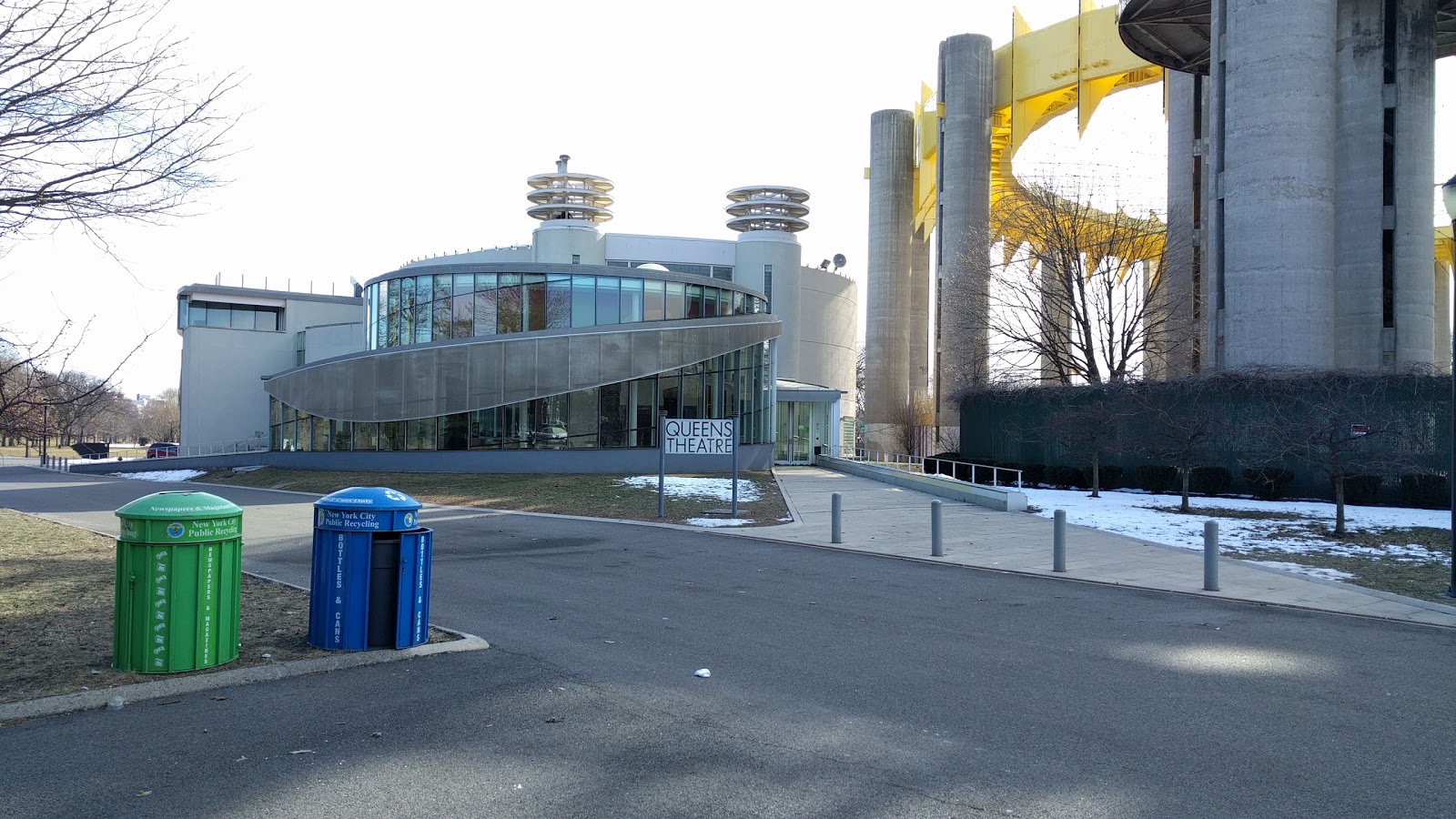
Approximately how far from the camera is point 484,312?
36.9 meters

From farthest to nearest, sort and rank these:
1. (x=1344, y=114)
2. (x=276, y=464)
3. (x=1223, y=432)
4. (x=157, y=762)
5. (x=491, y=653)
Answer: (x=276, y=464), (x=1344, y=114), (x=1223, y=432), (x=491, y=653), (x=157, y=762)

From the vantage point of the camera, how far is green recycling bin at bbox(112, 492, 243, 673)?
6430 millimetres

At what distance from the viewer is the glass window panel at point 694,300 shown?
128ft

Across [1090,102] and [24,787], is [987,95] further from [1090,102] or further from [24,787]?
[24,787]

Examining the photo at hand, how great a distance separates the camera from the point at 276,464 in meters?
44.9

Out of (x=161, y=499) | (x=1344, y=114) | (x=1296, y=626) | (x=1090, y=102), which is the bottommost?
(x=1296, y=626)

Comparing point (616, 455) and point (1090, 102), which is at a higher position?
point (1090, 102)

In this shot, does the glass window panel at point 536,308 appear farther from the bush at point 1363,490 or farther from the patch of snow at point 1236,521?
the bush at point 1363,490

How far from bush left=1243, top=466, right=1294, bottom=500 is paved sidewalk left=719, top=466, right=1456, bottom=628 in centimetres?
740

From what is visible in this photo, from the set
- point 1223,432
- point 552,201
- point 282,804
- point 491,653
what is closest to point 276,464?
point 552,201

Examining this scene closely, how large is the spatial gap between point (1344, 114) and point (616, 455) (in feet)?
85.1

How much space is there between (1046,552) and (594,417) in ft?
71.5

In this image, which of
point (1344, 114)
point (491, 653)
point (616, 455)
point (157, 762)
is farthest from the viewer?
point (616, 455)

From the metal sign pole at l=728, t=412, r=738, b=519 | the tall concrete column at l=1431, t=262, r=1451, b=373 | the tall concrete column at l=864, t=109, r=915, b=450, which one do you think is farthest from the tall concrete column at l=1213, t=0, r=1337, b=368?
the tall concrete column at l=864, t=109, r=915, b=450
